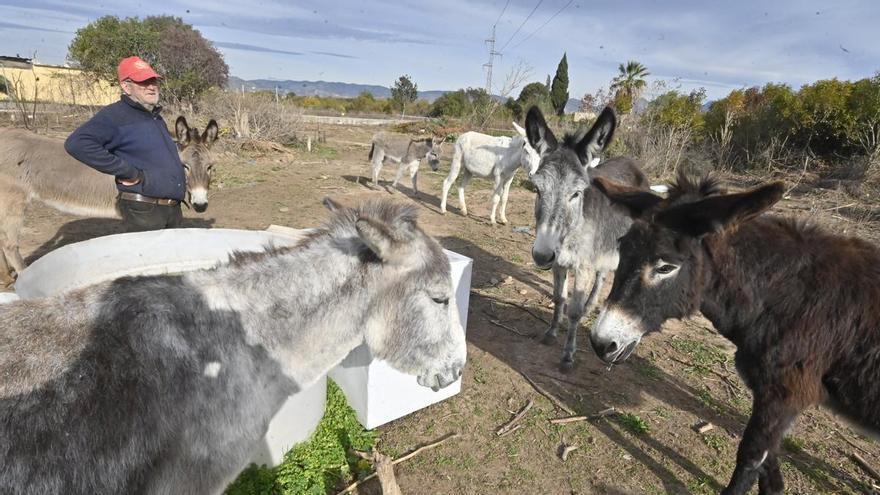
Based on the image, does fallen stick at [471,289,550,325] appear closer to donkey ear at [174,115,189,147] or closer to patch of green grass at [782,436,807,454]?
patch of green grass at [782,436,807,454]

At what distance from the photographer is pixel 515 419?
158 inches

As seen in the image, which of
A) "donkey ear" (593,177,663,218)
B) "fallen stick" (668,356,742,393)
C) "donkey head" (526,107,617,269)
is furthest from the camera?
"fallen stick" (668,356,742,393)

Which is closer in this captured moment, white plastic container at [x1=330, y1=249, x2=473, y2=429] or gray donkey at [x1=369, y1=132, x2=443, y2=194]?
white plastic container at [x1=330, y1=249, x2=473, y2=429]

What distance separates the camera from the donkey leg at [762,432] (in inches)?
110

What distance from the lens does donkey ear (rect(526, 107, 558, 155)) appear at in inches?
191

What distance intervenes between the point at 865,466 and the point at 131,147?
7183 mm

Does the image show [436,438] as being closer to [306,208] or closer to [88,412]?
[88,412]

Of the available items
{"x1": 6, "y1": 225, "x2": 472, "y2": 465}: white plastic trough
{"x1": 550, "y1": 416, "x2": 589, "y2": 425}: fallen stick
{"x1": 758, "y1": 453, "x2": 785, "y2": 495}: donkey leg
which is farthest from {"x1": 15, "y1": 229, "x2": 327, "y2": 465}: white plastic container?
{"x1": 758, "y1": 453, "x2": 785, "y2": 495}: donkey leg

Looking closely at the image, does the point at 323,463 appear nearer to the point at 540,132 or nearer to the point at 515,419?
the point at 515,419

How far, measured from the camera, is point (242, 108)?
18609mm

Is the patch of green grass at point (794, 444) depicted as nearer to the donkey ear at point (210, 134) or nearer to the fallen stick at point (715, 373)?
the fallen stick at point (715, 373)

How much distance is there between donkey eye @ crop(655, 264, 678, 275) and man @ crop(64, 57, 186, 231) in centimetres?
458

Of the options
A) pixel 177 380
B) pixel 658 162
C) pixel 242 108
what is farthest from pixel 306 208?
pixel 658 162

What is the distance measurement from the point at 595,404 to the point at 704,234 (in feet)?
7.46
